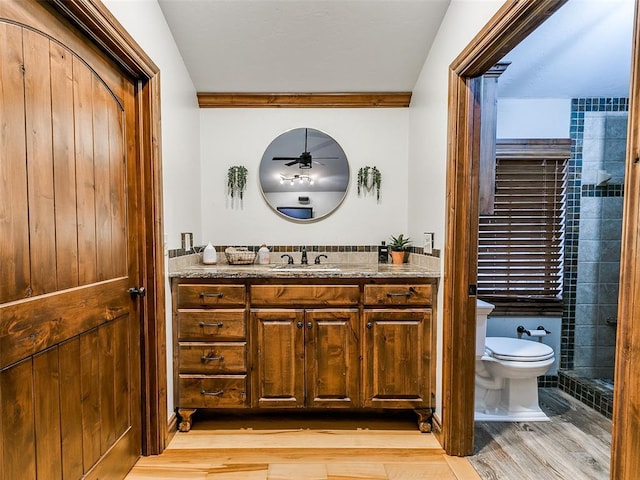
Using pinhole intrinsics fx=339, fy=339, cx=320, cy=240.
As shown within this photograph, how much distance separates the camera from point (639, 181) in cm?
82

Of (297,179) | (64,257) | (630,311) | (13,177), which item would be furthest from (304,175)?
(630,311)

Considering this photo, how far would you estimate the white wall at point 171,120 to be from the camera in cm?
163

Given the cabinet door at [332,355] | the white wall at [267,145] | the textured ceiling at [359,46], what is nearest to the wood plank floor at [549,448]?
the cabinet door at [332,355]

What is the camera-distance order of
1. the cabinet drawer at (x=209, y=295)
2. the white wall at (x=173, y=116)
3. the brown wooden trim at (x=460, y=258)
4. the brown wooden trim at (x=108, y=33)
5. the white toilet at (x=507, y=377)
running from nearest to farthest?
the brown wooden trim at (x=108, y=33), the white wall at (x=173, y=116), the brown wooden trim at (x=460, y=258), the cabinet drawer at (x=209, y=295), the white toilet at (x=507, y=377)

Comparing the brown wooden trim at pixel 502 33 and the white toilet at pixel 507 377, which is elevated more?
the brown wooden trim at pixel 502 33

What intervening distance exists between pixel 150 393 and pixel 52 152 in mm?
1244

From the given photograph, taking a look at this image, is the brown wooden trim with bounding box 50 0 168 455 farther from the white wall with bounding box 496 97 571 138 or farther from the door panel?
the white wall with bounding box 496 97 571 138

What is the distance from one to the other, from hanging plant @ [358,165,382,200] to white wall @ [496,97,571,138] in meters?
0.99

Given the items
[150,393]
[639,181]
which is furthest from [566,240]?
[150,393]

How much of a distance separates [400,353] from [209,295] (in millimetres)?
1168

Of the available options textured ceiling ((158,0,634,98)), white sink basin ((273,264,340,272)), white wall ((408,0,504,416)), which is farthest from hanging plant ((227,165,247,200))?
white wall ((408,0,504,416))

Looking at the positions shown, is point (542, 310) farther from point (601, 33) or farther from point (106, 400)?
point (106, 400)

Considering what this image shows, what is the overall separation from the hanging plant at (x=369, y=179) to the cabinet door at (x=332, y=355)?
3.53ft

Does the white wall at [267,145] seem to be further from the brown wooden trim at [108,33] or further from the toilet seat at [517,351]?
the toilet seat at [517,351]
